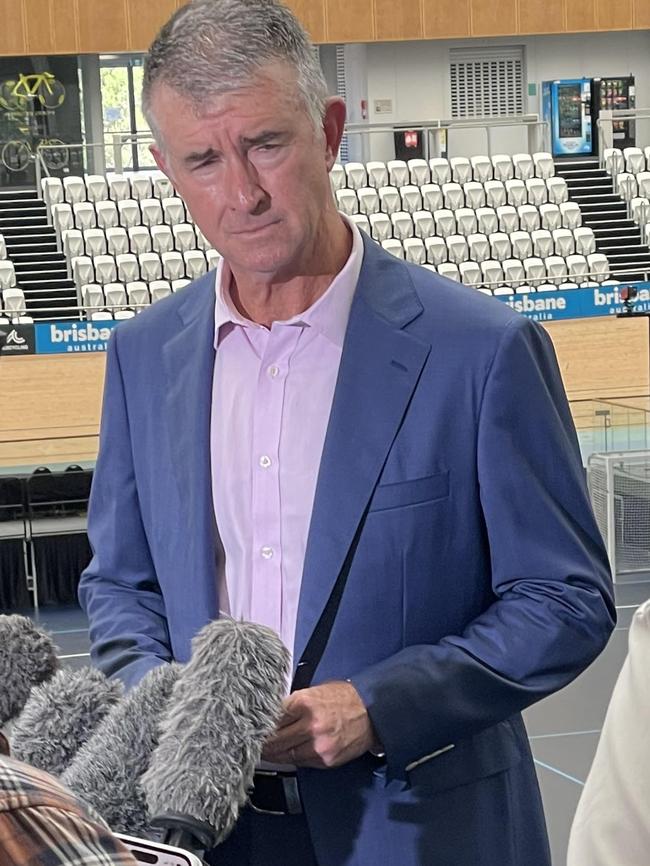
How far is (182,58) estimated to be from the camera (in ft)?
5.02

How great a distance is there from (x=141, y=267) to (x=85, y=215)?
161cm

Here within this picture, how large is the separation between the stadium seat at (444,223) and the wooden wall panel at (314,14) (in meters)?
4.53

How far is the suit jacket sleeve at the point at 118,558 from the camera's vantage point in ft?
5.57

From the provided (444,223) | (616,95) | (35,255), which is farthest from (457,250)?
(616,95)

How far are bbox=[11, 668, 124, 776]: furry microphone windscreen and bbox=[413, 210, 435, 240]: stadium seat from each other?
16266mm

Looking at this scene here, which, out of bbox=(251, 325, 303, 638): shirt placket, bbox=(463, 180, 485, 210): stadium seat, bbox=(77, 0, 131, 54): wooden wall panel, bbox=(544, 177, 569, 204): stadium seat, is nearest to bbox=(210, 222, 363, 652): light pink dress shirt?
bbox=(251, 325, 303, 638): shirt placket

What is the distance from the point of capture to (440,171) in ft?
61.9

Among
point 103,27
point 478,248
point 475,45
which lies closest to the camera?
point 478,248

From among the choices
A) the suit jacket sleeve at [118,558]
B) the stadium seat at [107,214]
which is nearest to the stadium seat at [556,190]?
the stadium seat at [107,214]

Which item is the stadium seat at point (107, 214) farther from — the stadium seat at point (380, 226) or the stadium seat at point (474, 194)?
the stadium seat at point (474, 194)

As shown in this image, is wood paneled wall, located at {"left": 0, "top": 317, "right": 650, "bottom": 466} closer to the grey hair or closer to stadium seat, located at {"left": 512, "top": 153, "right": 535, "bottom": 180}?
stadium seat, located at {"left": 512, "top": 153, "right": 535, "bottom": 180}

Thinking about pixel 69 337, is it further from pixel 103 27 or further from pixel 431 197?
pixel 103 27

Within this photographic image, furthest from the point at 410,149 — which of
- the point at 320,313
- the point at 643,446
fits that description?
the point at 320,313

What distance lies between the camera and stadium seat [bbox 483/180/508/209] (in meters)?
18.3
